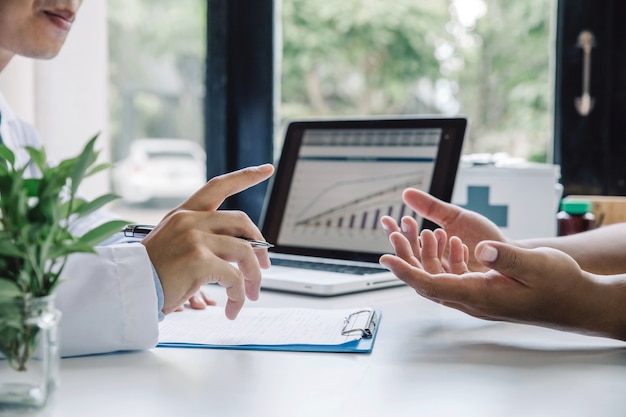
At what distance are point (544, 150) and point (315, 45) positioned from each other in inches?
31.8

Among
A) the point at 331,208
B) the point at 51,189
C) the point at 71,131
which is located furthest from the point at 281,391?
the point at 71,131

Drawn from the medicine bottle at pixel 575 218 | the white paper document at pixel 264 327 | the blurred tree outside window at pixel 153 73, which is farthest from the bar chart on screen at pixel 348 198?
the blurred tree outside window at pixel 153 73

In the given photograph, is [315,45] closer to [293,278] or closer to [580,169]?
[580,169]

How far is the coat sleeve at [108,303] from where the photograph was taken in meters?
0.79

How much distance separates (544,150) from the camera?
207 cm

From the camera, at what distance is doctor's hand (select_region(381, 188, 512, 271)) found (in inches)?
42.6

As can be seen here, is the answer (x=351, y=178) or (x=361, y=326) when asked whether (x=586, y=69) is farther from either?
(x=361, y=326)

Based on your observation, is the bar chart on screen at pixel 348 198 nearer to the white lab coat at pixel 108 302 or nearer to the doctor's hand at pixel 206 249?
the doctor's hand at pixel 206 249

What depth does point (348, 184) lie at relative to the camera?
1.51 meters

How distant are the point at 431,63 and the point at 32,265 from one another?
6.66ft

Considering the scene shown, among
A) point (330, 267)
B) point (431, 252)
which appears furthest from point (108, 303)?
point (330, 267)

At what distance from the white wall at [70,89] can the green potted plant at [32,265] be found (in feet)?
5.15

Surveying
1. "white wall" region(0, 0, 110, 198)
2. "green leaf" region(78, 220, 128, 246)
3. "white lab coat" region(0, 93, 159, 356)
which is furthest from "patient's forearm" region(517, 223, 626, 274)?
"white wall" region(0, 0, 110, 198)

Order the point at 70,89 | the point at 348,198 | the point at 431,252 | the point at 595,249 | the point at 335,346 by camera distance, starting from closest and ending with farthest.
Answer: the point at 335,346
the point at 431,252
the point at 595,249
the point at 348,198
the point at 70,89
